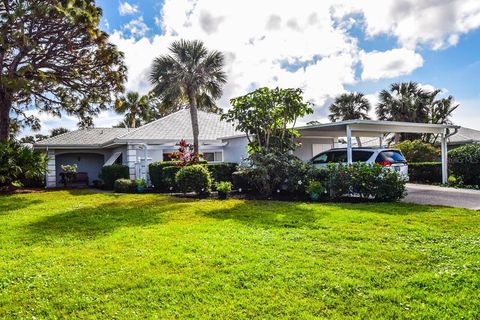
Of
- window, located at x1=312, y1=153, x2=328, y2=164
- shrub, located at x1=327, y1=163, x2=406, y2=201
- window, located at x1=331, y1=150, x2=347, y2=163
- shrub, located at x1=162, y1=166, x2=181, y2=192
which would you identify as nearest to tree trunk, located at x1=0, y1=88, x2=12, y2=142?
shrub, located at x1=162, y1=166, x2=181, y2=192

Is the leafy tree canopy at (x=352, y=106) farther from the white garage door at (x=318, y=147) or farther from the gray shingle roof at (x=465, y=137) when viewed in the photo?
the white garage door at (x=318, y=147)

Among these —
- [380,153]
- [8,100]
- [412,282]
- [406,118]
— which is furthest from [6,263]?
[406,118]

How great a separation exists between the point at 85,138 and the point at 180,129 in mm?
7423

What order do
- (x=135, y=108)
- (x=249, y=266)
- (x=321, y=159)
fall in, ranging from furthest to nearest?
1. (x=135, y=108)
2. (x=321, y=159)
3. (x=249, y=266)

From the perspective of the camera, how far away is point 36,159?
16.9 m

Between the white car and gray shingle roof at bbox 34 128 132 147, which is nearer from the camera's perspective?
the white car

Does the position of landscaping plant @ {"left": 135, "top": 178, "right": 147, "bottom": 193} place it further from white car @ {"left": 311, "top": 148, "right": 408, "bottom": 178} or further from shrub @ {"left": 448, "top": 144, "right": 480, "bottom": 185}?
shrub @ {"left": 448, "top": 144, "right": 480, "bottom": 185}

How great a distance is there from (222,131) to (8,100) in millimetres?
12524

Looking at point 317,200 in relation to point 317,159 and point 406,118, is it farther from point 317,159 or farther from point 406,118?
point 406,118

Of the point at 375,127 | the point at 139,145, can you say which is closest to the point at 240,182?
the point at 375,127

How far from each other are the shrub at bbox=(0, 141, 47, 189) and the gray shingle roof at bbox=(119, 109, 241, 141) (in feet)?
13.6

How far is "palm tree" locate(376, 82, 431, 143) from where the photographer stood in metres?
29.1

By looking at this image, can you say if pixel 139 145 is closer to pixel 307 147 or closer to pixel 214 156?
pixel 214 156

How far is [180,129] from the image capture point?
21.6 m
